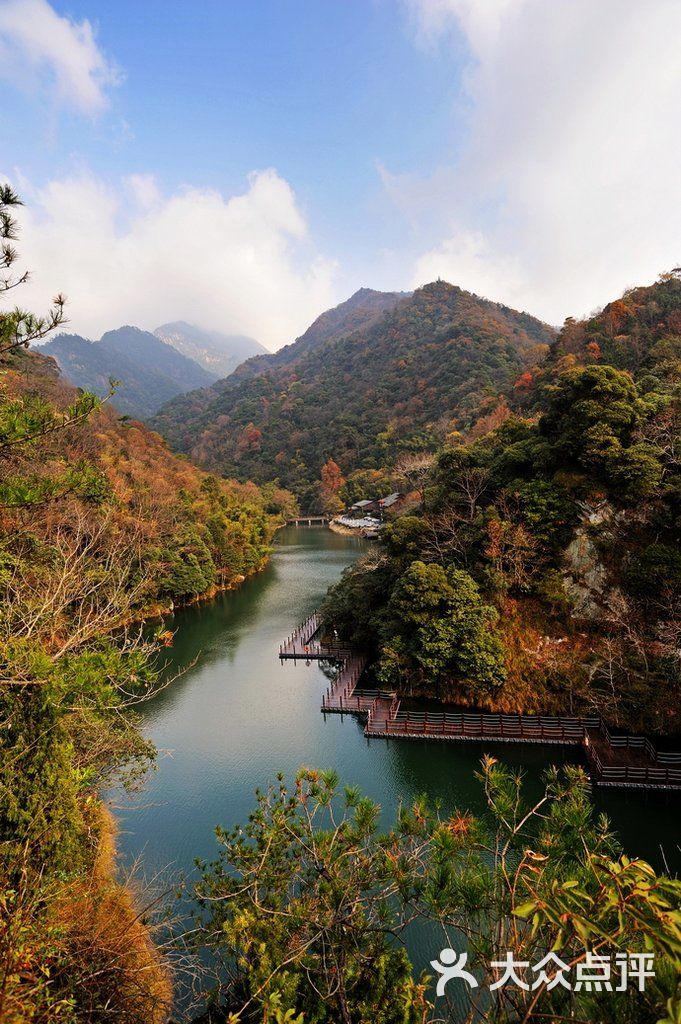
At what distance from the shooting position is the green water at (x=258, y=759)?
868 cm

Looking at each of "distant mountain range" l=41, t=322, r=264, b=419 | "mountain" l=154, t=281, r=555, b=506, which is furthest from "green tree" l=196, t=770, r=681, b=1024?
"distant mountain range" l=41, t=322, r=264, b=419

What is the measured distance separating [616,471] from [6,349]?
12.5 meters

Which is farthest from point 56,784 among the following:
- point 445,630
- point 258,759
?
point 445,630

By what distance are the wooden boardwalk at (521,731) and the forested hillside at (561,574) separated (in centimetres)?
45

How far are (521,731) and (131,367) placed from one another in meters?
139

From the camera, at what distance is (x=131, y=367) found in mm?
128625

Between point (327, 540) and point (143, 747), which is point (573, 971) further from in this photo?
point (327, 540)

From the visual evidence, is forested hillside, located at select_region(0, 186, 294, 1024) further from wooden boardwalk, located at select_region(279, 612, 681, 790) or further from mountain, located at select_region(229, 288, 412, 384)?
mountain, located at select_region(229, 288, 412, 384)

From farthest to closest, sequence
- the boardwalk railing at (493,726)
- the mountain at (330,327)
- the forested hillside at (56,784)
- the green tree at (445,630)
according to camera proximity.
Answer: the mountain at (330,327)
the green tree at (445,630)
the boardwalk railing at (493,726)
the forested hillside at (56,784)

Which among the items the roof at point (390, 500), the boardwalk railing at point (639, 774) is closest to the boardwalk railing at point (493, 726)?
the boardwalk railing at point (639, 774)

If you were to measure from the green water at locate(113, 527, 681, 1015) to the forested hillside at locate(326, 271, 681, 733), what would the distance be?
5.51ft

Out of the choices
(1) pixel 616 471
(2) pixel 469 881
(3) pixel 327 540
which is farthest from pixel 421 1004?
(3) pixel 327 540

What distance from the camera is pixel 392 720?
1180 cm

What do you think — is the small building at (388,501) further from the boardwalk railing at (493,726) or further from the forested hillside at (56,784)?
the forested hillside at (56,784)
